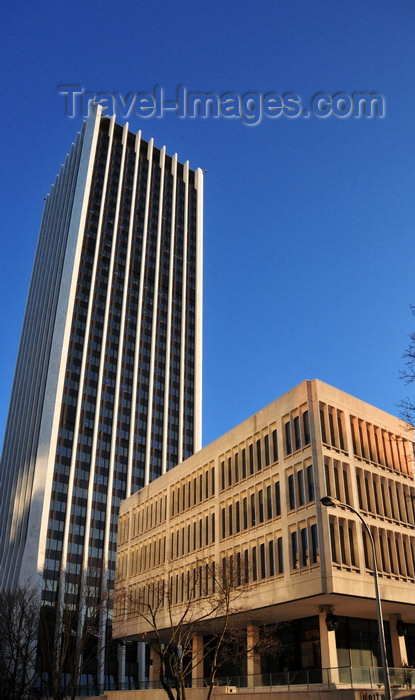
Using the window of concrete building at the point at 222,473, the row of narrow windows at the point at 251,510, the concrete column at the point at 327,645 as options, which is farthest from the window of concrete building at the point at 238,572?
the window of concrete building at the point at 222,473

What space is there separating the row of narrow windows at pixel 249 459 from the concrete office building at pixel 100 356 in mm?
58749

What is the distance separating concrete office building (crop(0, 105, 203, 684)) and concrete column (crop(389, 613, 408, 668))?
65810 mm

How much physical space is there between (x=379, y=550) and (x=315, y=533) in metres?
5.46

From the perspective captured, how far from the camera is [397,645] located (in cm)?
4644

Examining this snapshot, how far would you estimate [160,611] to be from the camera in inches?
2163

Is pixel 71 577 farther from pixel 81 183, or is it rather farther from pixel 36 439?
pixel 81 183

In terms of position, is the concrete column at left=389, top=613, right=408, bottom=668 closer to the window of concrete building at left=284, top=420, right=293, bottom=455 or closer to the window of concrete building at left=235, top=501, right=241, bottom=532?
the window of concrete building at left=235, top=501, right=241, bottom=532

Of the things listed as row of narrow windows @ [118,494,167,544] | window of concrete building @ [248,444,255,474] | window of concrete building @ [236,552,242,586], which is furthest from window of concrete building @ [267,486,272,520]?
row of narrow windows @ [118,494,167,544]

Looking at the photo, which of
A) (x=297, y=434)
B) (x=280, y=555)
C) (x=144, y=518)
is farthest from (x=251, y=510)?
(x=144, y=518)

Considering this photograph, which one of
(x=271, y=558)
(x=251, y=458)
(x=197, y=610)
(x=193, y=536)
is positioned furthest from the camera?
A: (x=193, y=536)

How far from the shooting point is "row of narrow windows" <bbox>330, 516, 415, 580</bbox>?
40.8m

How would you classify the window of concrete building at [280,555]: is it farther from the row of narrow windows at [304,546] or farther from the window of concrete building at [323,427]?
the window of concrete building at [323,427]

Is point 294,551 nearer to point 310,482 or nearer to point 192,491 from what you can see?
point 310,482

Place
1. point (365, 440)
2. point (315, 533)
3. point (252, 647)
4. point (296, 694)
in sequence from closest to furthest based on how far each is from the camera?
point (296, 694)
point (315, 533)
point (252, 647)
point (365, 440)
